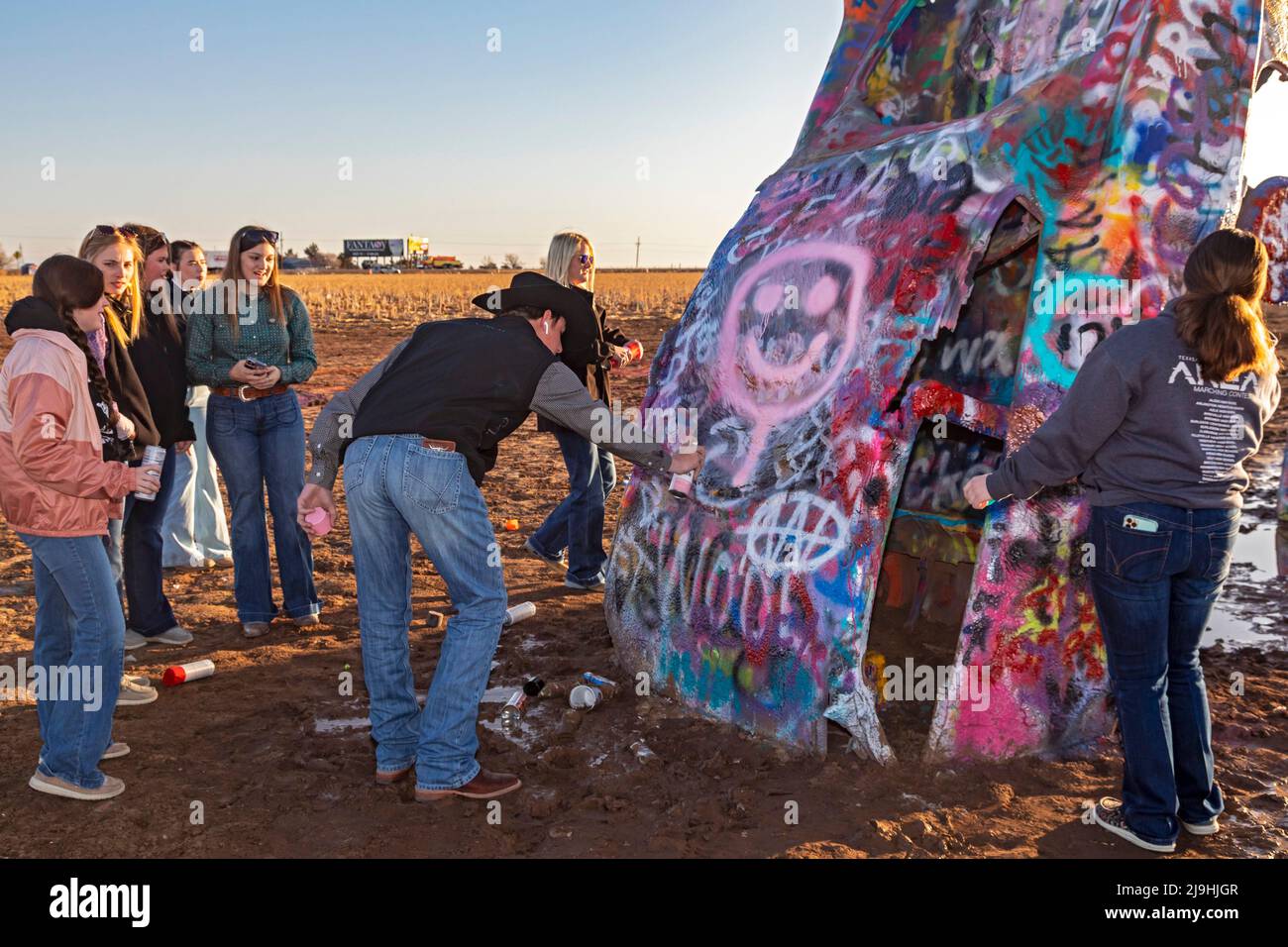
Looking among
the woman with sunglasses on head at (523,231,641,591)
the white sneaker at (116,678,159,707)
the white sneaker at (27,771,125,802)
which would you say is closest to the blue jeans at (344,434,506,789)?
the white sneaker at (27,771,125,802)

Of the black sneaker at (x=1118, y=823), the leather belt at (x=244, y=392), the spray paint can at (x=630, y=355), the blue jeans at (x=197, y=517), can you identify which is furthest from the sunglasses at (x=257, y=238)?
the black sneaker at (x=1118, y=823)

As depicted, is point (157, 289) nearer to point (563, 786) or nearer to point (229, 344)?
point (229, 344)

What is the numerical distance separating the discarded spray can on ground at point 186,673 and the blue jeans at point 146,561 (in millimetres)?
555

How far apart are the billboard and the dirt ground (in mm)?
98986

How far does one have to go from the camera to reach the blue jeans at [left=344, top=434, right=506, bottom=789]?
376 cm

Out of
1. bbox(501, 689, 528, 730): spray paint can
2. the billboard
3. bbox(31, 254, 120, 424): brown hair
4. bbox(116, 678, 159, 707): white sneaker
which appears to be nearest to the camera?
bbox(31, 254, 120, 424): brown hair

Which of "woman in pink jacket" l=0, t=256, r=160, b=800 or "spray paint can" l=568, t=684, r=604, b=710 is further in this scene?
"spray paint can" l=568, t=684, r=604, b=710

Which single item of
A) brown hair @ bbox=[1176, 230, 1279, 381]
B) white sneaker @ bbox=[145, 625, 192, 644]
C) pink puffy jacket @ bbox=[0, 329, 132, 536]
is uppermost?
brown hair @ bbox=[1176, 230, 1279, 381]

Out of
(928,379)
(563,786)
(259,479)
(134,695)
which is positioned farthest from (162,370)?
(928,379)

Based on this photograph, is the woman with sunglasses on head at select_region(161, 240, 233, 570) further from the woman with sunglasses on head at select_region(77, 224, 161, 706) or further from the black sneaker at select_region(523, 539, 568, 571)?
the black sneaker at select_region(523, 539, 568, 571)

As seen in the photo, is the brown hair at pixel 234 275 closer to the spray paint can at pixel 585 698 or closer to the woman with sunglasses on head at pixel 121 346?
the woman with sunglasses on head at pixel 121 346

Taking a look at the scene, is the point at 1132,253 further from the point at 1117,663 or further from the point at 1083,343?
the point at 1117,663

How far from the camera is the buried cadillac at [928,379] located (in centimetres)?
415
